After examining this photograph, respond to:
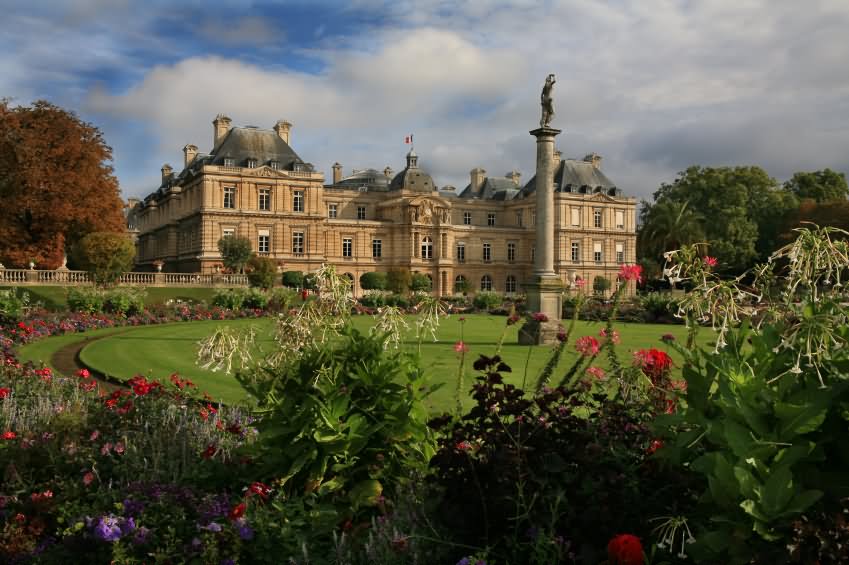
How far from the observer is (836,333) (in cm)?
301

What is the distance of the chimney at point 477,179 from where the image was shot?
7725 centimetres

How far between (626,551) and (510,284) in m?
66.5

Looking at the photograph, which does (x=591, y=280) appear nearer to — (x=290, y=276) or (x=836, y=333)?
(x=290, y=276)

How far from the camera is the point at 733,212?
57.7m

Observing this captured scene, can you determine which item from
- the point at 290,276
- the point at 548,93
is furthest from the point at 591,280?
the point at 548,93

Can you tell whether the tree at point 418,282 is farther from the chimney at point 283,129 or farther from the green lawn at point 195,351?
the green lawn at point 195,351

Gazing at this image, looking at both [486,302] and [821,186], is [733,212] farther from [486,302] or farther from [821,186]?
[486,302]

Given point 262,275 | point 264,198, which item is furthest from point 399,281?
point 264,198

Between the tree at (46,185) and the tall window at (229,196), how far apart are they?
15.2 m

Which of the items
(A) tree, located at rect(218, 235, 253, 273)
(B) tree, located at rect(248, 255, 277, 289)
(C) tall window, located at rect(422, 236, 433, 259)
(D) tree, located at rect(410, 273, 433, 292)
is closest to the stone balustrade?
(B) tree, located at rect(248, 255, 277, 289)

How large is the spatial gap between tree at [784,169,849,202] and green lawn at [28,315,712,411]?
147 feet

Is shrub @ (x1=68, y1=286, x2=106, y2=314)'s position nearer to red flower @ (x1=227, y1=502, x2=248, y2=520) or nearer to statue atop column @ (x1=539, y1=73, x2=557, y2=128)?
statue atop column @ (x1=539, y1=73, x2=557, y2=128)

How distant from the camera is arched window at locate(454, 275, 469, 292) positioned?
63.3m

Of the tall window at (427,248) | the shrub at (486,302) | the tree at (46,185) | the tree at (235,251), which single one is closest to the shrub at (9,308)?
the tree at (46,185)
